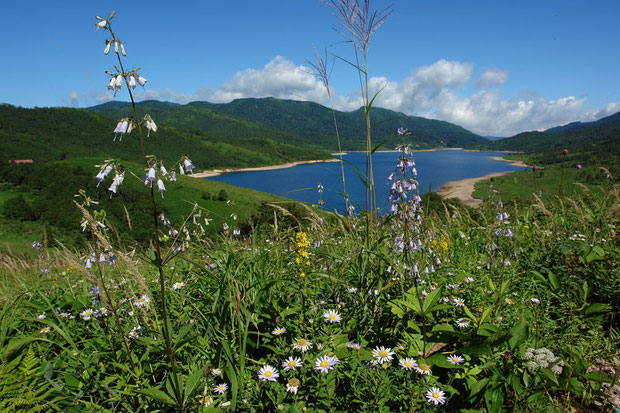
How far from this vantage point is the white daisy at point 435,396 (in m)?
1.75

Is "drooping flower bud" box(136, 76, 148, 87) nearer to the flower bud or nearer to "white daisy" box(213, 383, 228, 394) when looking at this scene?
the flower bud

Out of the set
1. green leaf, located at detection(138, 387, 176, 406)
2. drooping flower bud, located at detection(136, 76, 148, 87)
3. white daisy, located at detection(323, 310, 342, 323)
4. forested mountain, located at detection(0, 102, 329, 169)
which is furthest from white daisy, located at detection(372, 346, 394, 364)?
forested mountain, located at detection(0, 102, 329, 169)

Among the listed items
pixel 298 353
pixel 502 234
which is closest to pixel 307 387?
pixel 298 353

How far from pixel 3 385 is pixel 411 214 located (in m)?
3.37

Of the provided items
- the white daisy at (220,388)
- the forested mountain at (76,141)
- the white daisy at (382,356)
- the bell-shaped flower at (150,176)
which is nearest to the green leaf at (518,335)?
the white daisy at (382,356)

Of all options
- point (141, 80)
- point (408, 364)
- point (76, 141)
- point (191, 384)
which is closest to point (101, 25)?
point (141, 80)

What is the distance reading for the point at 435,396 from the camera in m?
1.80

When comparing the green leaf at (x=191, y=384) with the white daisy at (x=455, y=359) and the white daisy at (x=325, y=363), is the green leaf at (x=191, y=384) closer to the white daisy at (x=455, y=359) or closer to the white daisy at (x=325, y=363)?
the white daisy at (x=325, y=363)

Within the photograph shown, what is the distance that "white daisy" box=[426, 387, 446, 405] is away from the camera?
175cm

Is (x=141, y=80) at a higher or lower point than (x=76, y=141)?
lower

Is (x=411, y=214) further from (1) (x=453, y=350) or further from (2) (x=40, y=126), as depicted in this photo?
(2) (x=40, y=126)

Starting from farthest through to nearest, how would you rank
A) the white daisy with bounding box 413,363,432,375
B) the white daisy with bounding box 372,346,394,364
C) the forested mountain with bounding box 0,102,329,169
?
the forested mountain with bounding box 0,102,329,169, the white daisy with bounding box 372,346,394,364, the white daisy with bounding box 413,363,432,375

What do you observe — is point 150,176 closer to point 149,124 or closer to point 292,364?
point 149,124

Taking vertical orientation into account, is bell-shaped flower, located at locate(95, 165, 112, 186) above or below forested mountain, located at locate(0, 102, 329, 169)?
below
